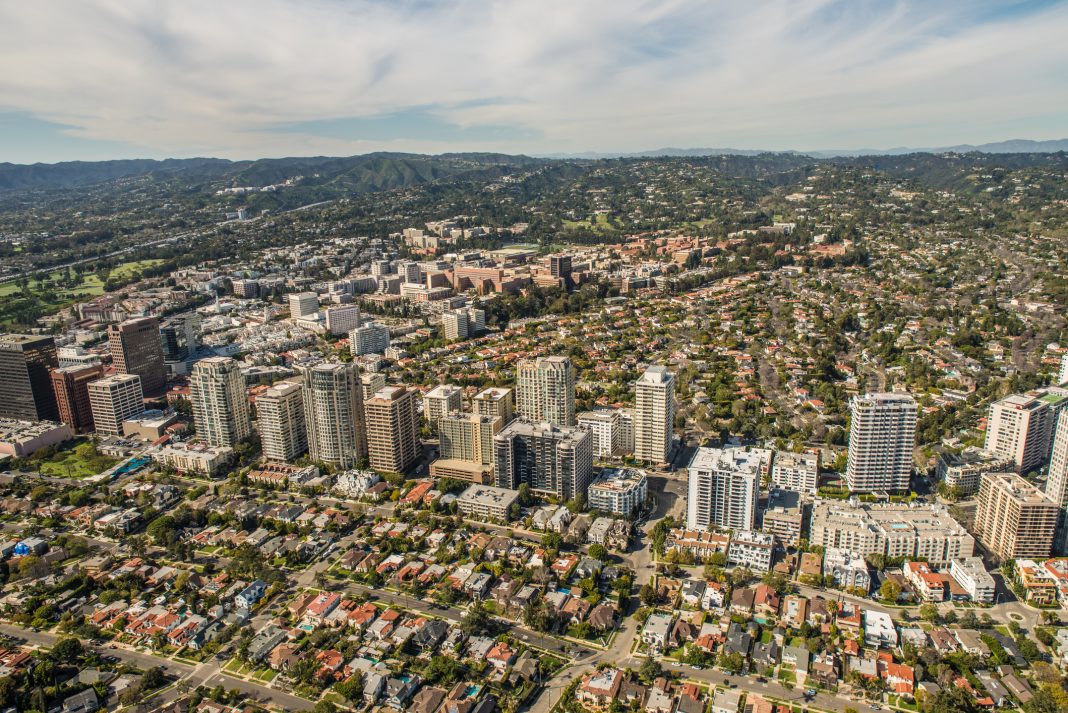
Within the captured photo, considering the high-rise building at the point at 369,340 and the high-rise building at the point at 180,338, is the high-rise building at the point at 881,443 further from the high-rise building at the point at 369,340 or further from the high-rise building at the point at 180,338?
the high-rise building at the point at 180,338

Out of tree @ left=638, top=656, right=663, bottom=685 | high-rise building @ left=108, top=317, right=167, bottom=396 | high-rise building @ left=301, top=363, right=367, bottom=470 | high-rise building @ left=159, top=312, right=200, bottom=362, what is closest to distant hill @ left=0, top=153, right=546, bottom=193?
high-rise building @ left=159, top=312, right=200, bottom=362

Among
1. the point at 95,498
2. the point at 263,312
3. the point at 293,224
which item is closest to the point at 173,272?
the point at 263,312

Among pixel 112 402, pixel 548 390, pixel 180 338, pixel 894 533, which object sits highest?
pixel 548 390

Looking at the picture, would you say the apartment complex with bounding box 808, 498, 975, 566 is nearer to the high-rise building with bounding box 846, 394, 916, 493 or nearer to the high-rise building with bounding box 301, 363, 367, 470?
the high-rise building with bounding box 846, 394, 916, 493

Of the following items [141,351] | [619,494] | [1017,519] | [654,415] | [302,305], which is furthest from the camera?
[302,305]

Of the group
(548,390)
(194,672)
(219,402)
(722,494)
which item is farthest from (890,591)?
(219,402)

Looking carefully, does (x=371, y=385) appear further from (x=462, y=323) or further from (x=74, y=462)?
(x=462, y=323)

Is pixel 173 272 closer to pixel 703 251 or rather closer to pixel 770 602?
pixel 703 251
